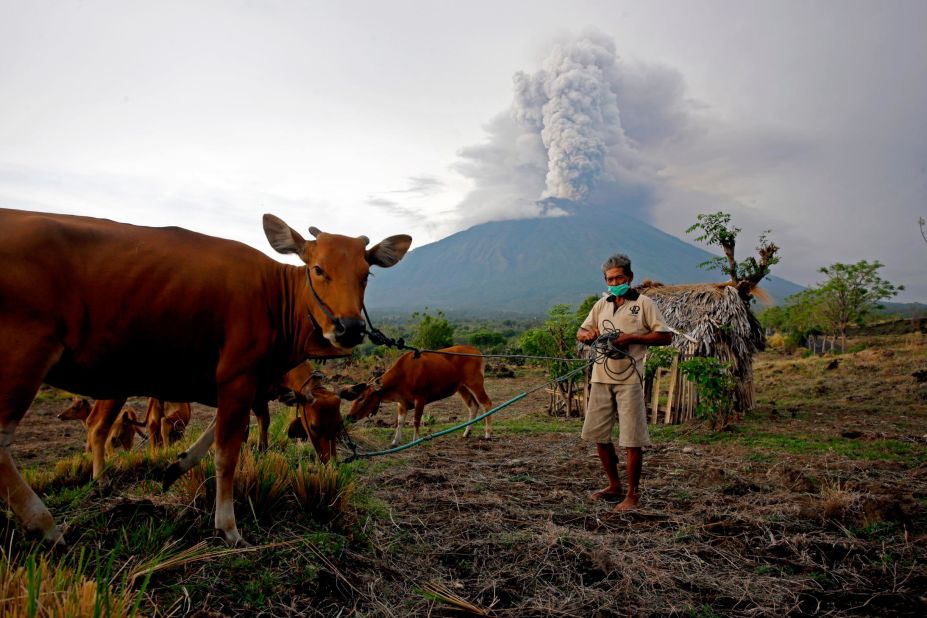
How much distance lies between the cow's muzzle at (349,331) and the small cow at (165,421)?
16.8 ft

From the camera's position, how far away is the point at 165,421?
25.6 feet

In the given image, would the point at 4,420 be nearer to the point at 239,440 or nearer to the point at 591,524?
the point at 239,440

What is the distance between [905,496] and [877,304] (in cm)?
3927

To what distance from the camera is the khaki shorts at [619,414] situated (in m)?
5.05

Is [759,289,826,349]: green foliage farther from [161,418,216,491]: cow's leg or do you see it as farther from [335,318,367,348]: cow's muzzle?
[161,418,216,491]: cow's leg

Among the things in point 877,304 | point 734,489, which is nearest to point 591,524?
point 734,489

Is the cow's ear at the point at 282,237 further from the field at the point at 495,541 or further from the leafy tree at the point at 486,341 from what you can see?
the leafy tree at the point at 486,341

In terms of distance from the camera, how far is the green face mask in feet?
17.3

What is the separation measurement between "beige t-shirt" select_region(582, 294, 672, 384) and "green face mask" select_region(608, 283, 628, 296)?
10 cm

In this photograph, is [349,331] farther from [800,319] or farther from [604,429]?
[800,319]

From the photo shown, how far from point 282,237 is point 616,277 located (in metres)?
3.21

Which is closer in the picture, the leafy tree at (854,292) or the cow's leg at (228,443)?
the cow's leg at (228,443)

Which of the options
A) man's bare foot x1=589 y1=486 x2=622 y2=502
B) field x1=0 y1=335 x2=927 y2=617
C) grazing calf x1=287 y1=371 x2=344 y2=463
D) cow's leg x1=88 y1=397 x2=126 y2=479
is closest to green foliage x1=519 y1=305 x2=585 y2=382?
field x1=0 y1=335 x2=927 y2=617

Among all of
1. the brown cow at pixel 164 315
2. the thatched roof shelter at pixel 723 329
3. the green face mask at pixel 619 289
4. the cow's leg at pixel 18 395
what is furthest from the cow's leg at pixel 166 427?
the thatched roof shelter at pixel 723 329
